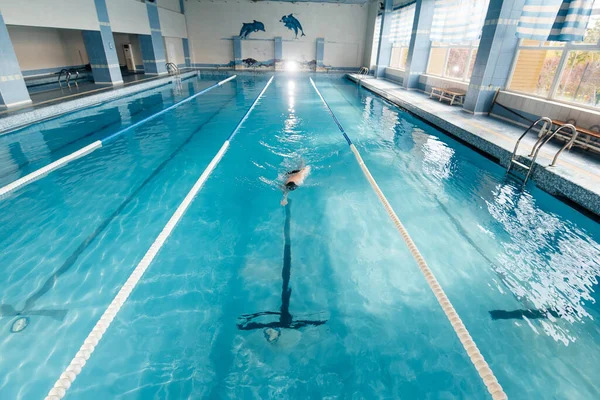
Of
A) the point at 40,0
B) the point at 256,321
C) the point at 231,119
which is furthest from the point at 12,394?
the point at 40,0

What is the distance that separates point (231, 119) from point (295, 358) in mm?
7461

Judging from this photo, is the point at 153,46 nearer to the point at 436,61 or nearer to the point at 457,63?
the point at 436,61

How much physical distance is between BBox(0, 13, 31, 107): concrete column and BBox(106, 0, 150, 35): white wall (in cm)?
514

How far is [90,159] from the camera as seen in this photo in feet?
18.0

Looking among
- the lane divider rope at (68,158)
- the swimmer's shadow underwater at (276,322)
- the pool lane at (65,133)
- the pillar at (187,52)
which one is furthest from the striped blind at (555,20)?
the pillar at (187,52)

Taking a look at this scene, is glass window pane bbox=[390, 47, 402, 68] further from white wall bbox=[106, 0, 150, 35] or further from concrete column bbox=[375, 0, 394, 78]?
white wall bbox=[106, 0, 150, 35]

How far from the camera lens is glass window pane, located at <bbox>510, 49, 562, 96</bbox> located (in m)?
6.32

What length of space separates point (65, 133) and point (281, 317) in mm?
7262

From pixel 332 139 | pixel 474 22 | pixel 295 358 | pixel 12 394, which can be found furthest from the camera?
pixel 474 22

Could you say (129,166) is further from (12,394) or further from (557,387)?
(557,387)

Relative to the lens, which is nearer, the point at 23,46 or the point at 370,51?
A: the point at 23,46

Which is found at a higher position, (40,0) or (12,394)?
(40,0)

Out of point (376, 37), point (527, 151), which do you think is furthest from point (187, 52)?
point (527, 151)

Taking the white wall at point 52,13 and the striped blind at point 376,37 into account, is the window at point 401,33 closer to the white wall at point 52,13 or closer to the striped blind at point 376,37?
the striped blind at point 376,37
